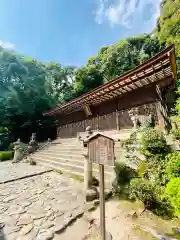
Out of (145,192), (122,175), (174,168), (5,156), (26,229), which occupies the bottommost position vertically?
(26,229)

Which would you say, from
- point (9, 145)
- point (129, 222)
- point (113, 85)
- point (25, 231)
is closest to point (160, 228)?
point (129, 222)

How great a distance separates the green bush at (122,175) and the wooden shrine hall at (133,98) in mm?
3532

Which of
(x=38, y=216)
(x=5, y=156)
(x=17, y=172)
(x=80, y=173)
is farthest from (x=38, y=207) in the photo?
A: (x=5, y=156)

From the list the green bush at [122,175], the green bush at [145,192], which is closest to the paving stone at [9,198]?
the green bush at [122,175]

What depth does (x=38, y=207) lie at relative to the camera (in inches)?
156

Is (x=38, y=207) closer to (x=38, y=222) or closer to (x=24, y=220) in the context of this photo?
(x=24, y=220)

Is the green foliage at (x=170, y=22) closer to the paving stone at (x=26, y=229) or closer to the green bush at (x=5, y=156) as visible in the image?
the paving stone at (x=26, y=229)

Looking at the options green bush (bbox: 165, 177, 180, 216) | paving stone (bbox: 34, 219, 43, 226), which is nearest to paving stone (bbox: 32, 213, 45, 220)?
paving stone (bbox: 34, 219, 43, 226)

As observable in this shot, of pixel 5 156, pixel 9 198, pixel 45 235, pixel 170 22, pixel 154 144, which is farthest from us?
pixel 170 22

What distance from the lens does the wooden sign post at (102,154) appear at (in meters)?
2.54

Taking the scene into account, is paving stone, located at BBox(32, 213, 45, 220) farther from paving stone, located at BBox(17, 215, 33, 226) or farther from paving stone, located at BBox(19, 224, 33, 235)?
paving stone, located at BBox(19, 224, 33, 235)

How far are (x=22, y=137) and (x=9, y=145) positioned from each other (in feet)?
6.22

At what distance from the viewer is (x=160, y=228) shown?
2.88 meters

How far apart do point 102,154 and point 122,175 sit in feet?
7.27
